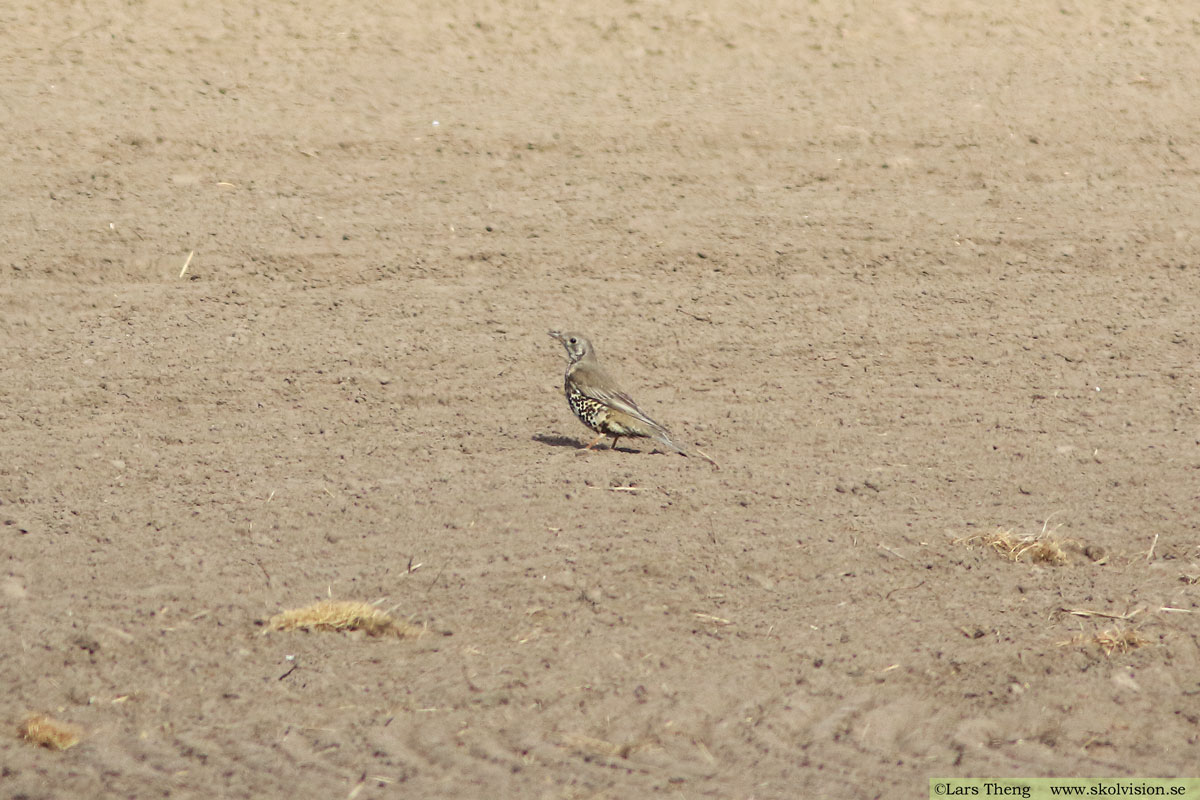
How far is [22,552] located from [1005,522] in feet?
18.7

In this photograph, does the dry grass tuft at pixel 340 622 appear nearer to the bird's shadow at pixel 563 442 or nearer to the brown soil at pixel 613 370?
the brown soil at pixel 613 370

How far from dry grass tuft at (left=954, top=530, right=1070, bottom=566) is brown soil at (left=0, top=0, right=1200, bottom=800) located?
0.28 ft

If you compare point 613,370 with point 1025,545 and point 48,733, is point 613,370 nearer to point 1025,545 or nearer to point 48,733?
point 1025,545

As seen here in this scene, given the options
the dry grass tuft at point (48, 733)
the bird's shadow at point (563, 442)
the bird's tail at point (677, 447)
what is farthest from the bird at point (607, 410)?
the dry grass tuft at point (48, 733)

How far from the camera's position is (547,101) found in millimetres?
13688

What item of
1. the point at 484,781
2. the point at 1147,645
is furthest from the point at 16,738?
the point at 1147,645

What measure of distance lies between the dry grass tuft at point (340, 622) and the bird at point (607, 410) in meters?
2.96

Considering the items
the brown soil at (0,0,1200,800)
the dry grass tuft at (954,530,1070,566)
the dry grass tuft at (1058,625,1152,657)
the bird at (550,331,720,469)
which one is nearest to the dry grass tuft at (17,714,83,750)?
the brown soil at (0,0,1200,800)

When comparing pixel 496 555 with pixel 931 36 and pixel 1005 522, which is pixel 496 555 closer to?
pixel 1005 522

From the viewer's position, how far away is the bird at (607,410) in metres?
9.52

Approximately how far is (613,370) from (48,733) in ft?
19.3

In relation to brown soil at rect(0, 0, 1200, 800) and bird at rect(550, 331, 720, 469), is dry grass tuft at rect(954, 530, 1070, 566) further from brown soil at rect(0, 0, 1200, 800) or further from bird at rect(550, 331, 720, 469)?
bird at rect(550, 331, 720, 469)

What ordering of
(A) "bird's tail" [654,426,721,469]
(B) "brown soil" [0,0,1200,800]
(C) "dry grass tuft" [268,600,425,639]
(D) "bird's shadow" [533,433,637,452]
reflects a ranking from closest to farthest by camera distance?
(B) "brown soil" [0,0,1200,800] → (C) "dry grass tuft" [268,600,425,639] → (A) "bird's tail" [654,426,721,469] → (D) "bird's shadow" [533,433,637,452]

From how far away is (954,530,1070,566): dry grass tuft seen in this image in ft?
26.7
